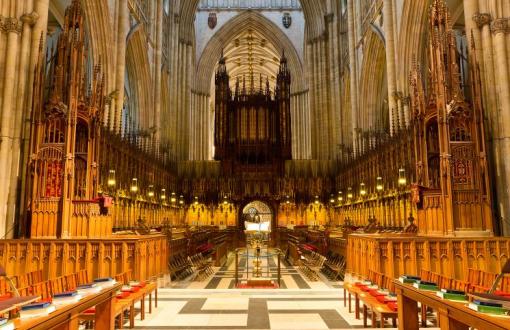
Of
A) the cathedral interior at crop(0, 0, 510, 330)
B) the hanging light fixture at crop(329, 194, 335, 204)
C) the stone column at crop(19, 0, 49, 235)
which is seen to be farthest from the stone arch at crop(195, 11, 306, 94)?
the stone column at crop(19, 0, 49, 235)

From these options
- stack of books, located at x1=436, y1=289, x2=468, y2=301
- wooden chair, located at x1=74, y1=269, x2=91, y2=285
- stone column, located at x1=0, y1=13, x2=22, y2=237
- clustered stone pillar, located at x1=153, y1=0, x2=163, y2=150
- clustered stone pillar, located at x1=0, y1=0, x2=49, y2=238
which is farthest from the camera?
clustered stone pillar, located at x1=153, y1=0, x2=163, y2=150

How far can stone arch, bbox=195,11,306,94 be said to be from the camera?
128 feet

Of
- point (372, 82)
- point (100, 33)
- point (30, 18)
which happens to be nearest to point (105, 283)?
point (30, 18)

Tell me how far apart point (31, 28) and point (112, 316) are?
9.10 metres

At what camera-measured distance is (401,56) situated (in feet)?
58.7

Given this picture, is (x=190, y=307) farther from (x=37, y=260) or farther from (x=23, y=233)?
(x=23, y=233)

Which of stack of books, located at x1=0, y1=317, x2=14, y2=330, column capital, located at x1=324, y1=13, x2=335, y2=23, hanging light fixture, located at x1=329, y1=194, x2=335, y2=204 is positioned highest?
column capital, located at x1=324, y1=13, x2=335, y2=23

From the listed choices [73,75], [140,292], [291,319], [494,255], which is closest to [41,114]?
[73,75]

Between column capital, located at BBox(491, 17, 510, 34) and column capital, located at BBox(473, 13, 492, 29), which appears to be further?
column capital, located at BBox(473, 13, 492, 29)

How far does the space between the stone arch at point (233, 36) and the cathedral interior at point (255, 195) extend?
11665 millimetres

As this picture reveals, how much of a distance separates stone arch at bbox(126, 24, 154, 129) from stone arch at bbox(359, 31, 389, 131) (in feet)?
41.0

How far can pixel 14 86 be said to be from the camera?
1028 cm

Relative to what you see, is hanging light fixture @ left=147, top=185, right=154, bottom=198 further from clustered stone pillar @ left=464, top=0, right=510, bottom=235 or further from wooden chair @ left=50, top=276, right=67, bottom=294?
clustered stone pillar @ left=464, top=0, right=510, bottom=235

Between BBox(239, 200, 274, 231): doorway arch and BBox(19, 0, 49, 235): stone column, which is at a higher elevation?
BBox(19, 0, 49, 235): stone column
